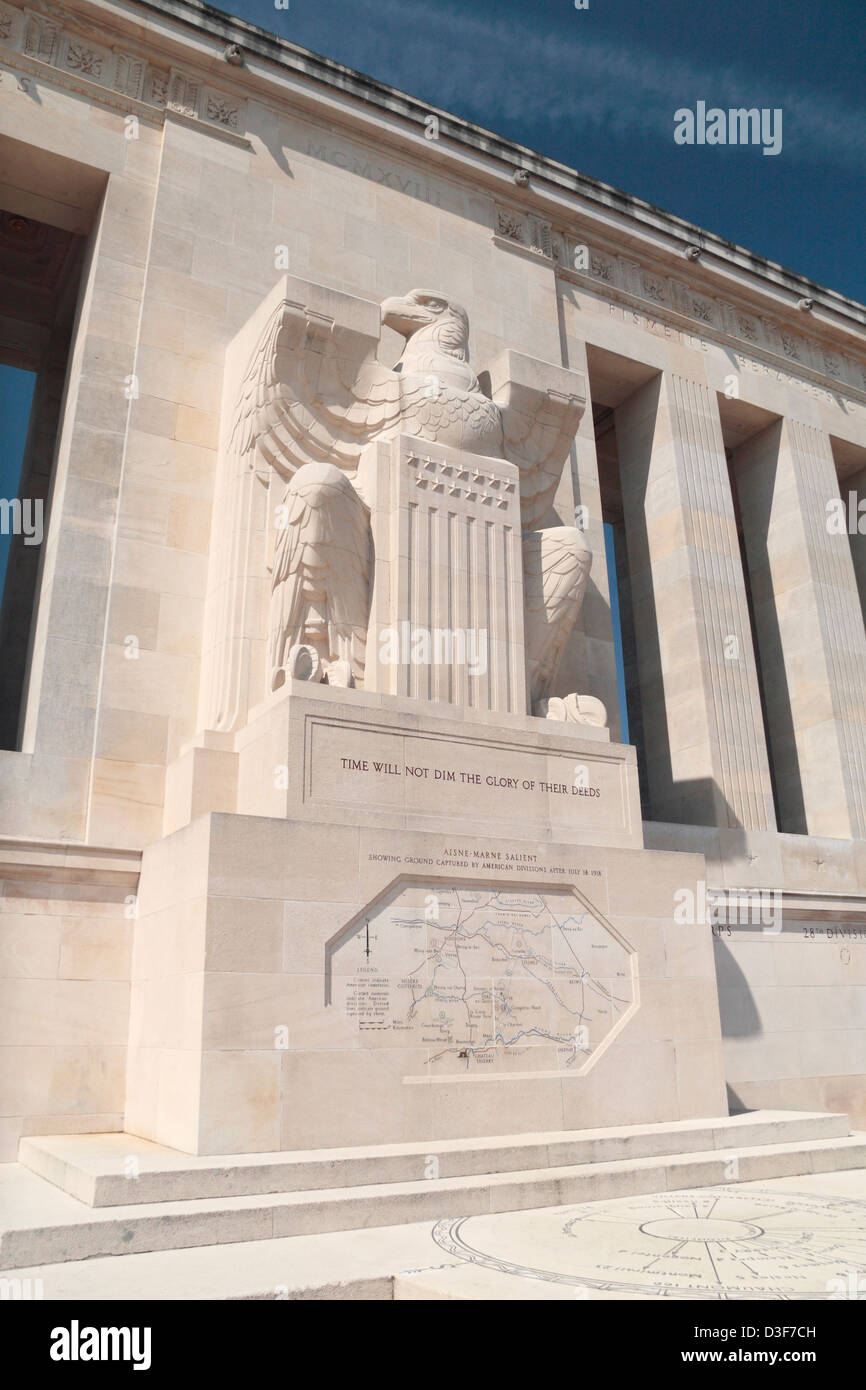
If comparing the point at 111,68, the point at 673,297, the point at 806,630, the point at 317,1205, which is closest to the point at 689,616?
the point at 806,630

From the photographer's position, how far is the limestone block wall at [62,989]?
29.7 ft

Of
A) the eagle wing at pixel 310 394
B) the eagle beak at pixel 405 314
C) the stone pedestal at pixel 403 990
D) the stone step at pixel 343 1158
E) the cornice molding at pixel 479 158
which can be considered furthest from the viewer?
the cornice molding at pixel 479 158

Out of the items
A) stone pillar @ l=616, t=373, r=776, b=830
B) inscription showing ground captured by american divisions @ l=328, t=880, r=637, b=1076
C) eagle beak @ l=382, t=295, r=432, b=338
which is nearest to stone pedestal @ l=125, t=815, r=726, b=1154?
inscription showing ground captured by american divisions @ l=328, t=880, r=637, b=1076

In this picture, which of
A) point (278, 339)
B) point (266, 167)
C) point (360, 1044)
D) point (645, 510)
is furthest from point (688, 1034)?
point (266, 167)

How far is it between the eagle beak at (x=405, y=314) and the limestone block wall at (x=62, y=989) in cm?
670

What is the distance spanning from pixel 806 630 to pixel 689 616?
275cm

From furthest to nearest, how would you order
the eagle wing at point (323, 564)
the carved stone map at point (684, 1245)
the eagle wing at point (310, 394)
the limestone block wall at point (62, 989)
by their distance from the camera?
the eagle wing at point (310, 394), the eagle wing at point (323, 564), the limestone block wall at point (62, 989), the carved stone map at point (684, 1245)

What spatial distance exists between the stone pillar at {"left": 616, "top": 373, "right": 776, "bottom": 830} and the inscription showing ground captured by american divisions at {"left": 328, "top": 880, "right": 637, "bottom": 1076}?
625 centimetres

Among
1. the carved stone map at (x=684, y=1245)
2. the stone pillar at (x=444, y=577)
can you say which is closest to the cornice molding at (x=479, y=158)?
the stone pillar at (x=444, y=577)

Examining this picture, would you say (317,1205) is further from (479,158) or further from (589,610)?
(479,158)

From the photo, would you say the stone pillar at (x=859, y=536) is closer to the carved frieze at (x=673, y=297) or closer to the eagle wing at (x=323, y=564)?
the carved frieze at (x=673, y=297)

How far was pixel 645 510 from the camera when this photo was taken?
1734 centimetres
